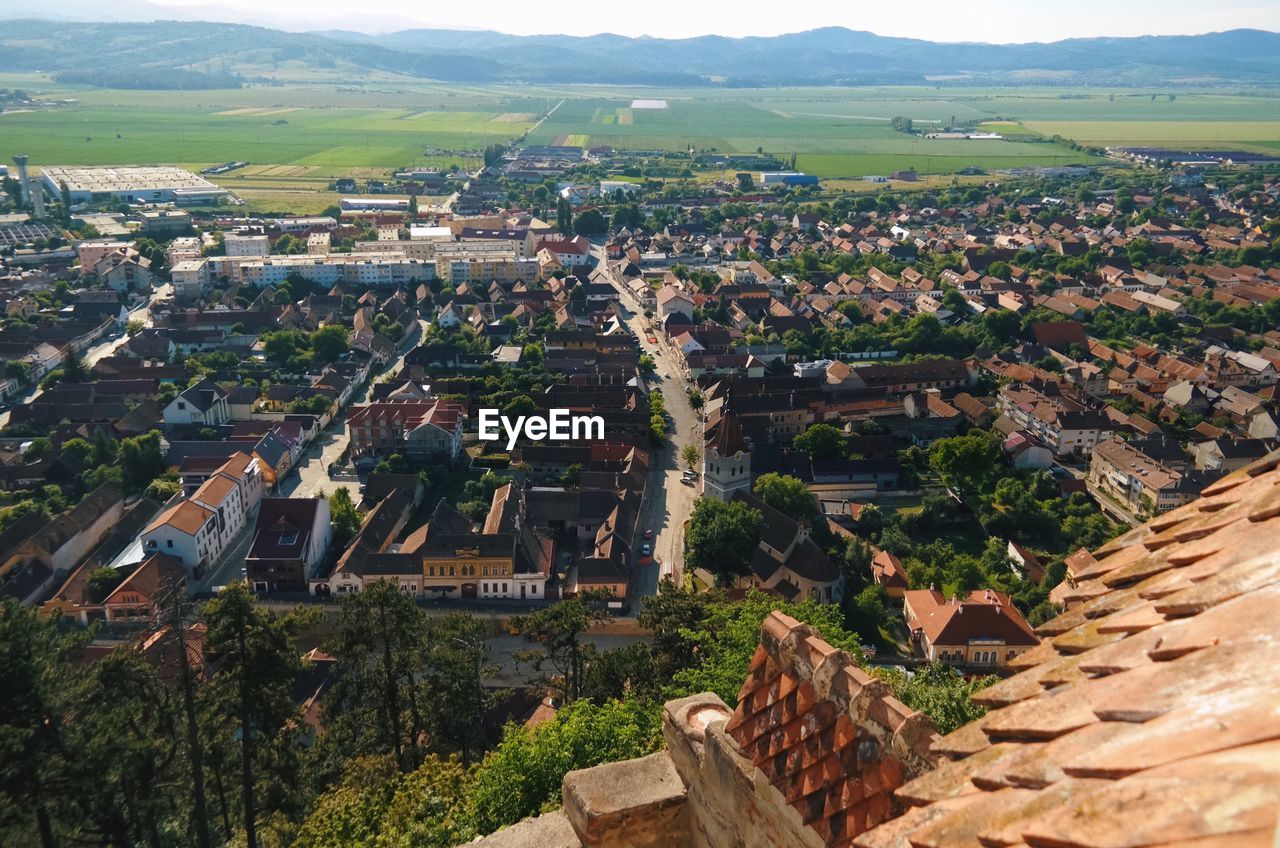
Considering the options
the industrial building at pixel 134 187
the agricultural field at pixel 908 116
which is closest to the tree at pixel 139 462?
the industrial building at pixel 134 187

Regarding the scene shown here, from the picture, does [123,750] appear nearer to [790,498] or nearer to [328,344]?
[790,498]

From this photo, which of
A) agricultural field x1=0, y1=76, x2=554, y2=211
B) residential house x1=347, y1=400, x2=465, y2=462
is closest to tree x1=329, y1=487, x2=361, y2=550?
residential house x1=347, y1=400, x2=465, y2=462

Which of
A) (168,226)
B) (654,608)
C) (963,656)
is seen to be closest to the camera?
(654,608)

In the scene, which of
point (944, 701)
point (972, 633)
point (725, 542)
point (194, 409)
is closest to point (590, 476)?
point (725, 542)

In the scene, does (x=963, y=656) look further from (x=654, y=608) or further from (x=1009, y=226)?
(x=1009, y=226)

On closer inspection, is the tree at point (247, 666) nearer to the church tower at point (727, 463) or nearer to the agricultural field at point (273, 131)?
the church tower at point (727, 463)

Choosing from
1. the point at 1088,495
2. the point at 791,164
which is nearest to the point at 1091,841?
the point at 1088,495
